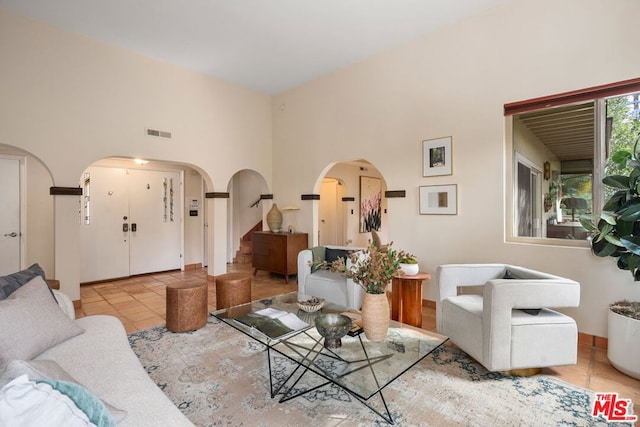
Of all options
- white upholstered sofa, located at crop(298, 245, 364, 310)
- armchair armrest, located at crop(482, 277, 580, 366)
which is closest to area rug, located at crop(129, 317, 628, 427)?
armchair armrest, located at crop(482, 277, 580, 366)

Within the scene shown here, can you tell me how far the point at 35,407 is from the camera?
80 centimetres

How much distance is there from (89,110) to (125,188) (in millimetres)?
2007

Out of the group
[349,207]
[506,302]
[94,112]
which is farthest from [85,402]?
[349,207]

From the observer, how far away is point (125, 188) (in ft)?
19.2

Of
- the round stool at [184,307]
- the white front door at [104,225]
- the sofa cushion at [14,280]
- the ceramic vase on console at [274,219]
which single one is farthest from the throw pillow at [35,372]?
the white front door at [104,225]

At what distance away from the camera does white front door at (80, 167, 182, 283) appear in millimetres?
5484

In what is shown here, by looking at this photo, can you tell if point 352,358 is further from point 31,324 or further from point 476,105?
point 476,105

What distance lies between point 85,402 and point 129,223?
579cm

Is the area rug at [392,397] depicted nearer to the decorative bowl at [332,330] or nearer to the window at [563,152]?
the decorative bowl at [332,330]

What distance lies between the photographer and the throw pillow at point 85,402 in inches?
35.4

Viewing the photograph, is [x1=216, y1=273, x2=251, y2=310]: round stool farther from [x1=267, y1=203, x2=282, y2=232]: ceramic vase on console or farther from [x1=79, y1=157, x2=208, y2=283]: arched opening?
[x1=79, y1=157, x2=208, y2=283]: arched opening

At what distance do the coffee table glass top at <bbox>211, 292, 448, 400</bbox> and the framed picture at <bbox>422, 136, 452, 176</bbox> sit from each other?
226 cm

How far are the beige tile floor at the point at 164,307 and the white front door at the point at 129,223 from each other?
282 millimetres

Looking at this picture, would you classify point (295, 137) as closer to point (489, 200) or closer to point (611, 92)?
point (489, 200)
